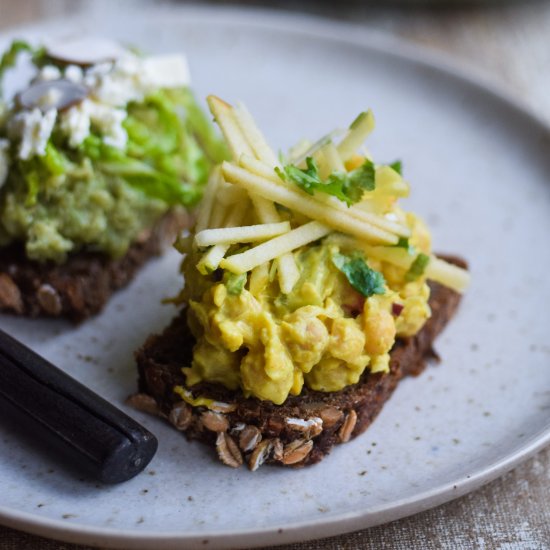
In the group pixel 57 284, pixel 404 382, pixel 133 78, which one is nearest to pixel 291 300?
pixel 404 382

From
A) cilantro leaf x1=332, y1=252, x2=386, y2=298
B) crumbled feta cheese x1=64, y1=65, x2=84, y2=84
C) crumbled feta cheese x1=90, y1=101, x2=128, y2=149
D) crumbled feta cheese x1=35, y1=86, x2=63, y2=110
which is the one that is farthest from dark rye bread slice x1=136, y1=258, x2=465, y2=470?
crumbled feta cheese x1=64, y1=65, x2=84, y2=84

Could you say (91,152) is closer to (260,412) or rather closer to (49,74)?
(49,74)

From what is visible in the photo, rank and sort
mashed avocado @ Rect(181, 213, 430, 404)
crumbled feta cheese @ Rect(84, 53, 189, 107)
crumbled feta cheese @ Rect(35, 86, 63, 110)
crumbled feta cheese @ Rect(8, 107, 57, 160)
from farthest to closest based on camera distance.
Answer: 1. crumbled feta cheese @ Rect(84, 53, 189, 107)
2. crumbled feta cheese @ Rect(35, 86, 63, 110)
3. crumbled feta cheese @ Rect(8, 107, 57, 160)
4. mashed avocado @ Rect(181, 213, 430, 404)

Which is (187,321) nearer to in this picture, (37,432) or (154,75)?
(37,432)

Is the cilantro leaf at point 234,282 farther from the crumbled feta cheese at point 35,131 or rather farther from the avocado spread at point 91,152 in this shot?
the crumbled feta cheese at point 35,131

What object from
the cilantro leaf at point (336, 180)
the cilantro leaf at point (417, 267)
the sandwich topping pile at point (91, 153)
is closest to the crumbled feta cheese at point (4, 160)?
the sandwich topping pile at point (91, 153)

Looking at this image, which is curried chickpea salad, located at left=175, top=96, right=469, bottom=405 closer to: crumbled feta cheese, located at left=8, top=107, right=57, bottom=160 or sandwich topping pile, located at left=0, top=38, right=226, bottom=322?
sandwich topping pile, located at left=0, top=38, right=226, bottom=322

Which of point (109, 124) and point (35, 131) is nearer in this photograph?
point (35, 131)
